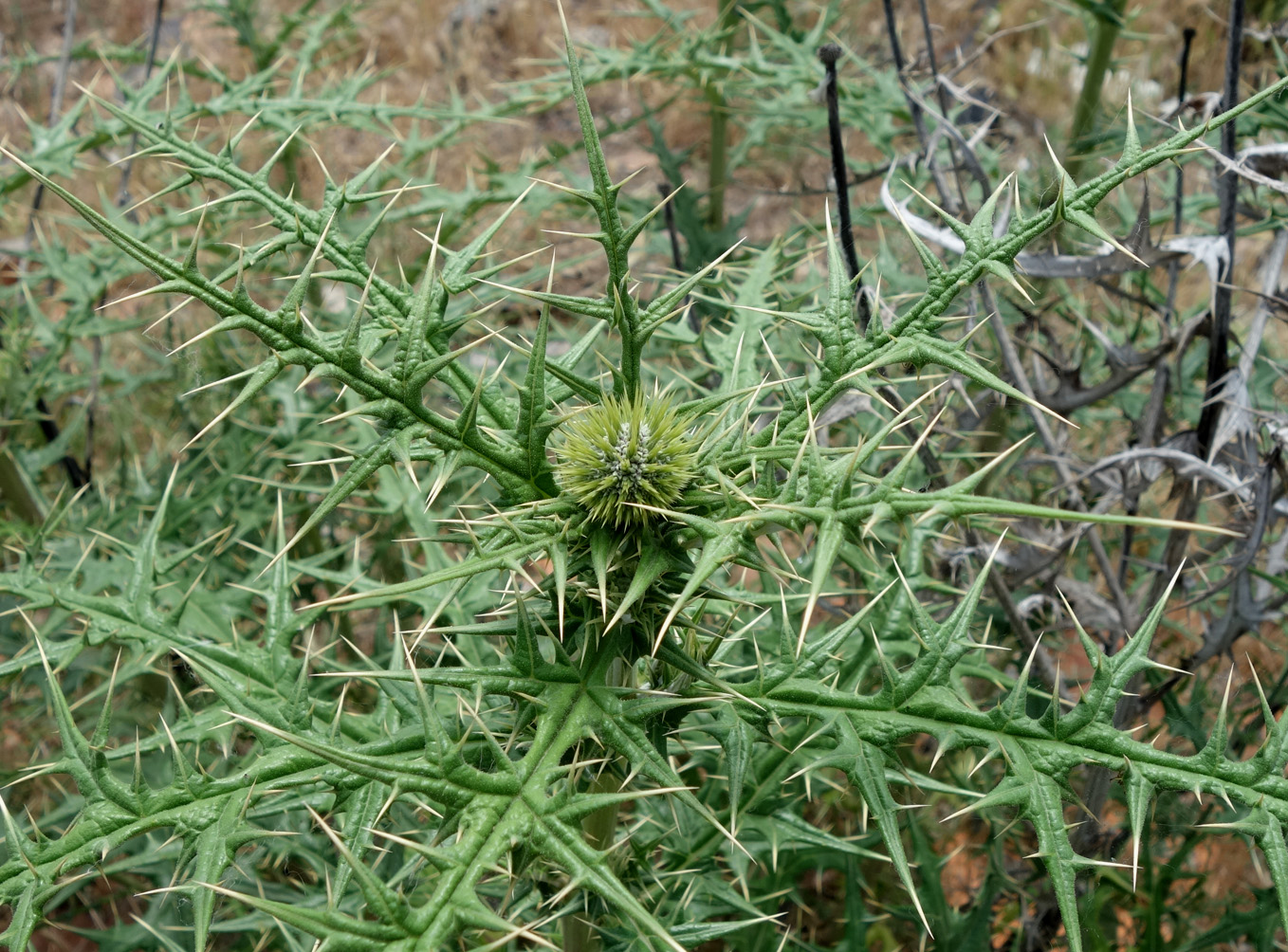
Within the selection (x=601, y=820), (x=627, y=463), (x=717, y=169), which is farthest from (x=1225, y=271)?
(x=717, y=169)

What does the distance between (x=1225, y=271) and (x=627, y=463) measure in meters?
1.27

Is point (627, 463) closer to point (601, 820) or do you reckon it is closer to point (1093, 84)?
point (601, 820)

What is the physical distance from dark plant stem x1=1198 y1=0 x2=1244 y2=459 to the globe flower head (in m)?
1.06

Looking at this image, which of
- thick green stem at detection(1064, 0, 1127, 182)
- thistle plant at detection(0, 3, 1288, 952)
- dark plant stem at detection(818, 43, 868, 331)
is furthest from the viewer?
thick green stem at detection(1064, 0, 1127, 182)

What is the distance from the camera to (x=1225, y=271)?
1.73 meters

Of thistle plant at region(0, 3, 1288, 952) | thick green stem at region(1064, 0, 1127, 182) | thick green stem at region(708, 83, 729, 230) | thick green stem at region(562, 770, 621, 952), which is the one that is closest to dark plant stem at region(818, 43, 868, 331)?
thistle plant at region(0, 3, 1288, 952)

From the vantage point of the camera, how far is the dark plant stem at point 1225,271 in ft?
5.35

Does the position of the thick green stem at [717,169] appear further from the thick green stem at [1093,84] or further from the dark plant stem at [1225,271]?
the dark plant stem at [1225,271]

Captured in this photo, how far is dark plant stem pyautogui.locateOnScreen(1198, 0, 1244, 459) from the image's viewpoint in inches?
64.2

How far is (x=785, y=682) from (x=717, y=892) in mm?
447

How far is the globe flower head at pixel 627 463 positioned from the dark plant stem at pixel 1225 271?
1.06 metres

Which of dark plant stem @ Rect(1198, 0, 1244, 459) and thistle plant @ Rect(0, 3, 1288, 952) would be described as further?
dark plant stem @ Rect(1198, 0, 1244, 459)

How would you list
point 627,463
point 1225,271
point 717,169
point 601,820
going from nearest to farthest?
point 627,463 → point 601,820 → point 1225,271 → point 717,169

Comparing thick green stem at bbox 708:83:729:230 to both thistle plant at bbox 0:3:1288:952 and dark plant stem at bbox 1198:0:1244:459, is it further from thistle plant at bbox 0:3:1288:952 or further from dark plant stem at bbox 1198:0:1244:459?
thistle plant at bbox 0:3:1288:952
